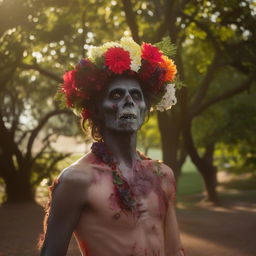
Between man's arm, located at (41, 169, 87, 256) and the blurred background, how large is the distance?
22.3 feet

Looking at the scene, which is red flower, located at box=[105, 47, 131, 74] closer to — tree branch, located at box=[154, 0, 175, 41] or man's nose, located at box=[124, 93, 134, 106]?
man's nose, located at box=[124, 93, 134, 106]

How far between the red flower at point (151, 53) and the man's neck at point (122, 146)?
504 millimetres

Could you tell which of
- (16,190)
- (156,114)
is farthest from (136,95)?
(16,190)

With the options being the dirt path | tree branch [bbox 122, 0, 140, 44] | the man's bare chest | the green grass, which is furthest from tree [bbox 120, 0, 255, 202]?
the green grass

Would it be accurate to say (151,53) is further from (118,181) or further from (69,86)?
(118,181)

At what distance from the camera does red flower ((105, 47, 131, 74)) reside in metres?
2.62

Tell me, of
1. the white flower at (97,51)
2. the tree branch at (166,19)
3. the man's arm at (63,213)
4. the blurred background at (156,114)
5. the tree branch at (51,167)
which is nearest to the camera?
the man's arm at (63,213)

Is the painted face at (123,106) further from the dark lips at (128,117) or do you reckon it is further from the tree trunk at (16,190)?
the tree trunk at (16,190)

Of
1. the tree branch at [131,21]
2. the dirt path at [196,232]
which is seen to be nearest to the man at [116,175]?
the dirt path at [196,232]

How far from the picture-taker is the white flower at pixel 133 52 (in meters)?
2.71

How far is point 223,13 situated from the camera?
1354cm

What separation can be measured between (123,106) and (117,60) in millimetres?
263

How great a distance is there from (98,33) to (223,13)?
6014 millimetres

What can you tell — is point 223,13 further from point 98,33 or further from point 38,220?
point 38,220
